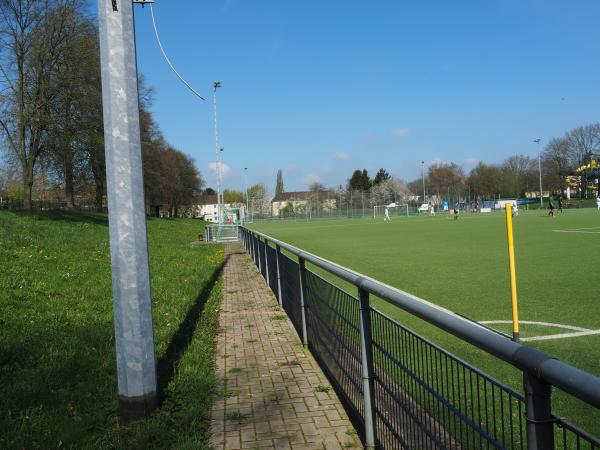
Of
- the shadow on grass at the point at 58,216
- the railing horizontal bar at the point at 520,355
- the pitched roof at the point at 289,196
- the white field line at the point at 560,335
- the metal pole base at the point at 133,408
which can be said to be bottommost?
the white field line at the point at 560,335

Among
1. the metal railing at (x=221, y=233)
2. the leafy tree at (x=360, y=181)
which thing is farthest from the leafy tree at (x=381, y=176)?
the metal railing at (x=221, y=233)

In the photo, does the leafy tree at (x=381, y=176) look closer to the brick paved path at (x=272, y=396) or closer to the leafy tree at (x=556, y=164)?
the leafy tree at (x=556, y=164)

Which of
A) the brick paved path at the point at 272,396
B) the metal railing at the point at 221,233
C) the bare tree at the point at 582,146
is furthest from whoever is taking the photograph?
the bare tree at the point at 582,146

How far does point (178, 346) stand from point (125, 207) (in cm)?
261

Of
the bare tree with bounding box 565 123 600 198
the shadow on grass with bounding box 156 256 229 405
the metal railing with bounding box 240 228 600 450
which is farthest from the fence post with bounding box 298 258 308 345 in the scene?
the bare tree with bounding box 565 123 600 198

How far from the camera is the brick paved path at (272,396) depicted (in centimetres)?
353

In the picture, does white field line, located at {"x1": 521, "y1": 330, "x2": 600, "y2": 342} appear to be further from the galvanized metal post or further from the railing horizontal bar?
the galvanized metal post

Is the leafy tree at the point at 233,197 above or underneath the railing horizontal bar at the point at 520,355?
above

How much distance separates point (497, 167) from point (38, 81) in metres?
91.2

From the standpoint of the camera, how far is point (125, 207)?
3727 millimetres

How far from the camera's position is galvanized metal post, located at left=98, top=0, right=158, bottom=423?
3.71 meters

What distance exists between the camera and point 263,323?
732 cm

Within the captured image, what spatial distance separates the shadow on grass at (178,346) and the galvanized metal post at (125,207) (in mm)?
554

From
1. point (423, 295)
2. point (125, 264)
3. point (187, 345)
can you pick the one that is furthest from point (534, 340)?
point (125, 264)
